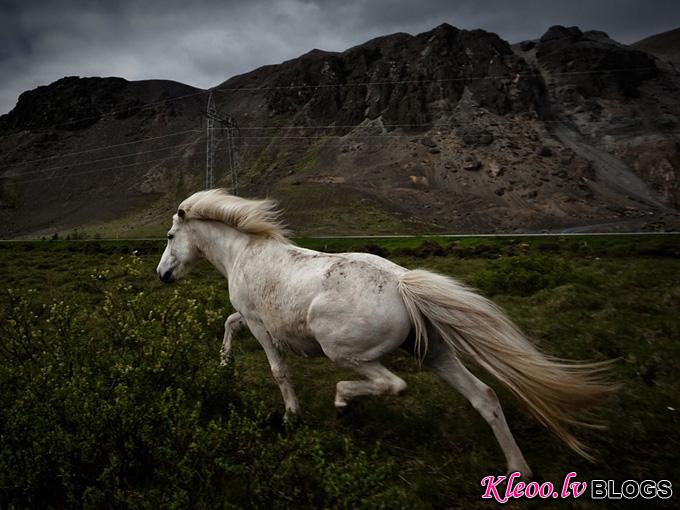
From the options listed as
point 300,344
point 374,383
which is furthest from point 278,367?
point 374,383

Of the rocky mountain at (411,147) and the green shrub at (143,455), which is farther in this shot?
the rocky mountain at (411,147)

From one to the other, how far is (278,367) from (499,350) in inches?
92.3

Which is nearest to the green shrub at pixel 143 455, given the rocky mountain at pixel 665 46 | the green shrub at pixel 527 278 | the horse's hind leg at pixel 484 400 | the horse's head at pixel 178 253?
the horse's hind leg at pixel 484 400

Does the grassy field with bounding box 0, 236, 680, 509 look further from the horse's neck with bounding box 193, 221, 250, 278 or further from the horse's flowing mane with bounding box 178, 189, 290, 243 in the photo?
the horse's flowing mane with bounding box 178, 189, 290, 243

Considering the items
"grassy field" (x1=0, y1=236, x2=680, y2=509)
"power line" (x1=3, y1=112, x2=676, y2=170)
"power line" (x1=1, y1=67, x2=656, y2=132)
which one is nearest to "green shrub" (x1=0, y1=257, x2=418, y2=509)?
"grassy field" (x1=0, y1=236, x2=680, y2=509)

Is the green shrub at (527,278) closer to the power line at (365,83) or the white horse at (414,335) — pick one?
the white horse at (414,335)

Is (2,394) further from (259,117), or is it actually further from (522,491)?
(259,117)

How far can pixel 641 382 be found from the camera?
4633 mm

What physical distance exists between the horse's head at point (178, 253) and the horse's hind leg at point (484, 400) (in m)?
3.79

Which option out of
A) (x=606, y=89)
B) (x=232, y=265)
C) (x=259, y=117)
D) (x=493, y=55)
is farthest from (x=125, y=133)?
(x=232, y=265)

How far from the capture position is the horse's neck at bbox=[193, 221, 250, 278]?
4.94 meters

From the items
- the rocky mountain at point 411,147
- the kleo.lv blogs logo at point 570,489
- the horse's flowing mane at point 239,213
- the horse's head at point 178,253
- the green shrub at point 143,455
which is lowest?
the kleo.lv blogs logo at point 570,489

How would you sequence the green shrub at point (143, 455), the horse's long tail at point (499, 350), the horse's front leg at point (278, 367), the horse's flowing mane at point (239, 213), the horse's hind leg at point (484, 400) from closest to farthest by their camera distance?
the green shrub at point (143, 455), the horse's hind leg at point (484, 400), the horse's long tail at point (499, 350), the horse's front leg at point (278, 367), the horse's flowing mane at point (239, 213)

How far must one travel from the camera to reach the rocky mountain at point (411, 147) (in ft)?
159
